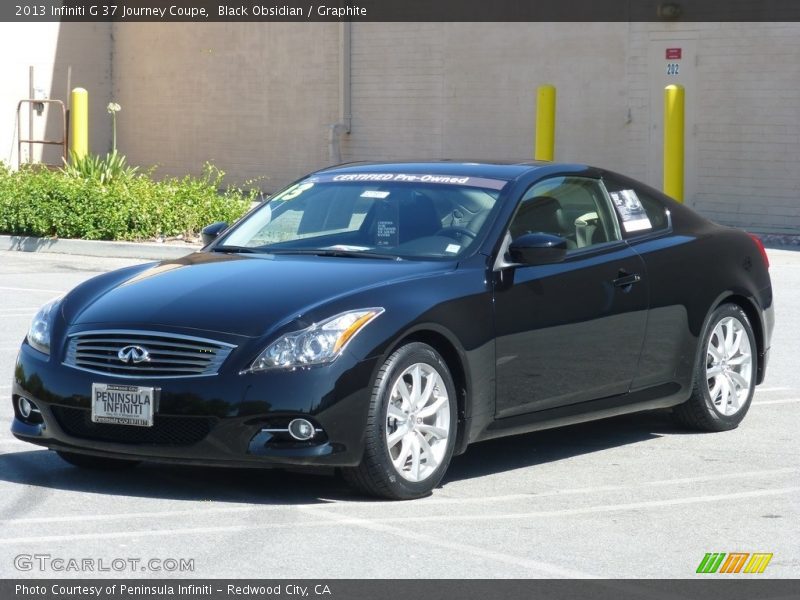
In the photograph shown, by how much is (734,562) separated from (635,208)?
2.95 m

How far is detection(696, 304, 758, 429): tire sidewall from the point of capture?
8.38 metres

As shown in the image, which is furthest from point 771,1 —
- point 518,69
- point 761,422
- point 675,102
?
point 761,422

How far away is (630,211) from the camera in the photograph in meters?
8.27

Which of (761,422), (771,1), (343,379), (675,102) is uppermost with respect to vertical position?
(771,1)

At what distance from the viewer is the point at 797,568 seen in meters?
5.66

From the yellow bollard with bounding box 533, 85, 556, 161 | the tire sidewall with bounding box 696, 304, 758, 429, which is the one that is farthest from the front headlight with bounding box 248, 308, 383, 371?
the yellow bollard with bounding box 533, 85, 556, 161

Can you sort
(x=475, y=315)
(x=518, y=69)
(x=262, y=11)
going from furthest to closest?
1. (x=262, y=11)
2. (x=518, y=69)
3. (x=475, y=315)

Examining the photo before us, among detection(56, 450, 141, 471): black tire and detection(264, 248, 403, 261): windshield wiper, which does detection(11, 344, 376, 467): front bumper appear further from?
detection(264, 248, 403, 261): windshield wiper

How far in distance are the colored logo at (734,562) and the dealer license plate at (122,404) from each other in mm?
2338

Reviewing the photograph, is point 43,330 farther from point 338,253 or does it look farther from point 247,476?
point 338,253

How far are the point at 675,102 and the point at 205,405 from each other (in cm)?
1440
